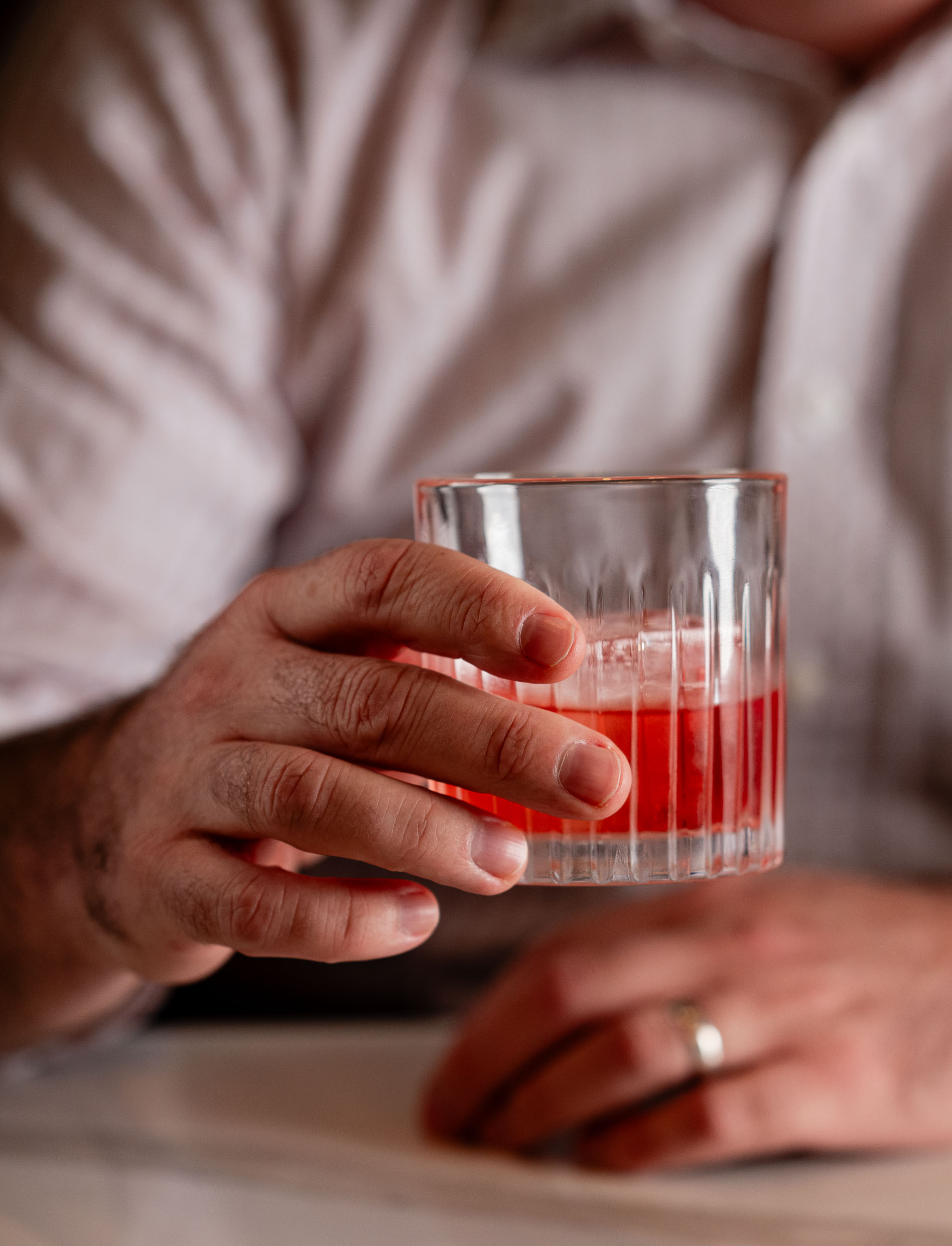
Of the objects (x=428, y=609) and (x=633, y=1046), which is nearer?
(x=428, y=609)

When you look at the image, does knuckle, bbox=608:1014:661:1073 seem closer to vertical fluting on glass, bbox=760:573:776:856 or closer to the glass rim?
vertical fluting on glass, bbox=760:573:776:856

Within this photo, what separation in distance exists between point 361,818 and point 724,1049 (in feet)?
1.37

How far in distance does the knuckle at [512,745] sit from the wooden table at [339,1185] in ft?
1.20

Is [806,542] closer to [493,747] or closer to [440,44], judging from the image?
[440,44]

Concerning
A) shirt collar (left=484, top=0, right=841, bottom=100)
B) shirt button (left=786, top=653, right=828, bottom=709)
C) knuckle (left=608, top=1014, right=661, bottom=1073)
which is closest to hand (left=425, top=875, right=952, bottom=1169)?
knuckle (left=608, top=1014, right=661, bottom=1073)

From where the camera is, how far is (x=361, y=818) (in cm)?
46

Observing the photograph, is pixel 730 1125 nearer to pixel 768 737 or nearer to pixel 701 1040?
pixel 701 1040

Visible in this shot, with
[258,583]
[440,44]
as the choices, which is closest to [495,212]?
[440,44]

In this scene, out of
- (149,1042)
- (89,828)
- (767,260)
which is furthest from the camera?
(767,260)

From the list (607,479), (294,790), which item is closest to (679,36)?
(607,479)

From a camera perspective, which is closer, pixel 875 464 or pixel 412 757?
pixel 412 757

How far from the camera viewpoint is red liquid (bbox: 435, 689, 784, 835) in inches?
19.1

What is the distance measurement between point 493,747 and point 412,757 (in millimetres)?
37

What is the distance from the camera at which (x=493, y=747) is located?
443 millimetres
